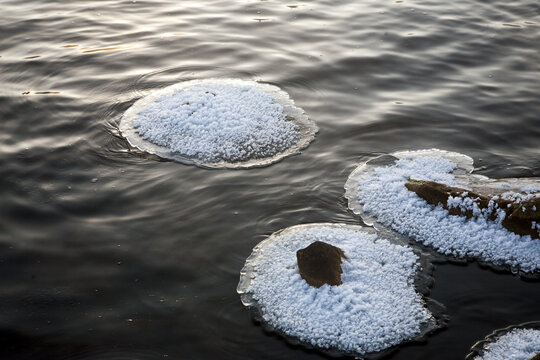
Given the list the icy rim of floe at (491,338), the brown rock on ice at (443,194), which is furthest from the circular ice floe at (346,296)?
the brown rock on ice at (443,194)

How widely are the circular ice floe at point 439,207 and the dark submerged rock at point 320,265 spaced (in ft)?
2.56

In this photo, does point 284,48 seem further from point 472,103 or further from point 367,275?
point 367,275

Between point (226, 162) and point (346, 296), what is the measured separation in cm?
186

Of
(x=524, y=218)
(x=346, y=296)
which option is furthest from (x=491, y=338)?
(x=524, y=218)

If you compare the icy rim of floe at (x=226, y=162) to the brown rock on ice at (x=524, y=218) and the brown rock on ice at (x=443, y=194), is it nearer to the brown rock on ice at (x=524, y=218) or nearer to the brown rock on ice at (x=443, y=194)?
the brown rock on ice at (x=443, y=194)

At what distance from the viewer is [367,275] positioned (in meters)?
3.55

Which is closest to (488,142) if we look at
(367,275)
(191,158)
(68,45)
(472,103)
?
(472,103)

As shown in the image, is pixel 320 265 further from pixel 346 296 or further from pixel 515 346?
pixel 515 346

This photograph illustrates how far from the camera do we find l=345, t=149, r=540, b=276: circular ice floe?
12.6 ft

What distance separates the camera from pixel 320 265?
3.42 m

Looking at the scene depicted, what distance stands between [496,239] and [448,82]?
2.67m

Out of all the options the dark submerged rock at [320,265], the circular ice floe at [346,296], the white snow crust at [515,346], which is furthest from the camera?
the dark submerged rock at [320,265]

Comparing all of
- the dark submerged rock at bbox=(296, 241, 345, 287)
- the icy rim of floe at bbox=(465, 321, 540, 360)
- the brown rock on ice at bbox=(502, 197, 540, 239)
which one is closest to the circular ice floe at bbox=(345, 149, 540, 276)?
the brown rock on ice at bbox=(502, 197, 540, 239)

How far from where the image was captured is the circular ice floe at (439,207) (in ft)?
12.6
